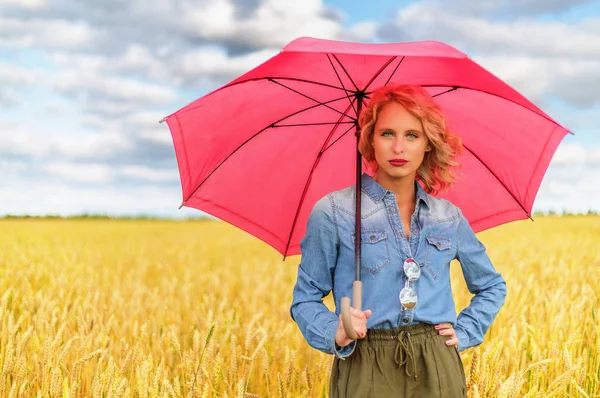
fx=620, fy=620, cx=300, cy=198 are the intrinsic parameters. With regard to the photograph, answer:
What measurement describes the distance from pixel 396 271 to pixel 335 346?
37cm

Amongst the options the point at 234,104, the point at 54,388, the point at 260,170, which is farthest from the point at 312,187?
the point at 54,388

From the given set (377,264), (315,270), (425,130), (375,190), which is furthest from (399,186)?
(315,270)

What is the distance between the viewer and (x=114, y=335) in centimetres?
499

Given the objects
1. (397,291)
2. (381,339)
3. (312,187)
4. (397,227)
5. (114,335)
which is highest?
(312,187)

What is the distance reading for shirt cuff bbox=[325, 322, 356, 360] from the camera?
2.32 m

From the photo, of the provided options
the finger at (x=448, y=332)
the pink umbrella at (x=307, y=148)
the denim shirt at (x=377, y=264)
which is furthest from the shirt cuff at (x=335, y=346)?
the pink umbrella at (x=307, y=148)

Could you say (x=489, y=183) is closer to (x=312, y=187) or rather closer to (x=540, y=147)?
(x=540, y=147)

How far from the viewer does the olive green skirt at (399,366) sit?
2357 millimetres

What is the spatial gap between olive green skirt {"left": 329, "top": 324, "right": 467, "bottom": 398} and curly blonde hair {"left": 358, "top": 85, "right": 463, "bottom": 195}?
684 mm

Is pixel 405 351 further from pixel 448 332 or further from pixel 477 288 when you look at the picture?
pixel 477 288

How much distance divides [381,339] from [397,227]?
0.44m

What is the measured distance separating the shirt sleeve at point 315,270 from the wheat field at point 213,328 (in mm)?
533

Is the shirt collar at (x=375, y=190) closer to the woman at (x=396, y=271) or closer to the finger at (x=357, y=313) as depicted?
the woman at (x=396, y=271)

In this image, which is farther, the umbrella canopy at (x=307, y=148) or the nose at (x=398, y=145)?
the umbrella canopy at (x=307, y=148)
